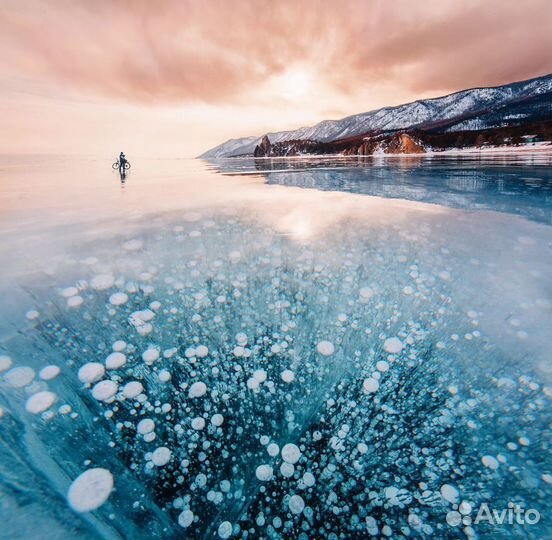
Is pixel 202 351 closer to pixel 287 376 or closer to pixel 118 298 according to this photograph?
pixel 287 376

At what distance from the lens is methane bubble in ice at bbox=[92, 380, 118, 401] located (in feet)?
6.62

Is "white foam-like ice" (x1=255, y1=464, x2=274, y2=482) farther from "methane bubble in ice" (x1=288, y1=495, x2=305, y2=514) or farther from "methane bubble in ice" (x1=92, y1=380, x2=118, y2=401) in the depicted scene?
Result: "methane bubble in ice" (x1=92, y1=380, x2=118, y2=401)

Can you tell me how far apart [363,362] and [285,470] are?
106cm

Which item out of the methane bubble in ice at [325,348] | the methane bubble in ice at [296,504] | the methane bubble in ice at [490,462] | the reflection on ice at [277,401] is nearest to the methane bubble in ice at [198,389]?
the reflection on ice at [277,401]

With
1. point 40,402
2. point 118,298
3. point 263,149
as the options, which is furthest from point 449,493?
point 263,149

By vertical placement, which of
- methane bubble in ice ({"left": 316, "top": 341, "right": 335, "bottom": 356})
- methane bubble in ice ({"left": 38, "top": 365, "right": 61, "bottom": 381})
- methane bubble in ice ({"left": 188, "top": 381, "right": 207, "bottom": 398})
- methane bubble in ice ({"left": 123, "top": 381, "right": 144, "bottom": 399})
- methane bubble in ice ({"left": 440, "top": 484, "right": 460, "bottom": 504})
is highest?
methane bubble in ice ({"left": 38, "top": 365, "right": 61, "bottom": 381})

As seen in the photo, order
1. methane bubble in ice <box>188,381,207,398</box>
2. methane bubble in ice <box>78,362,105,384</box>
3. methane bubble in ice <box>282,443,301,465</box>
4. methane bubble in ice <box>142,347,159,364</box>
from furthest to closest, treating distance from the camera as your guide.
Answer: methane bubble in ice <box>142,347,159,364</box>
methane bubble in ice <box>78,362,105,384</box>
methane bubble in ice <box>188,381,207,398</box>
methane bubble in ice <box>282,443,301,465</box>

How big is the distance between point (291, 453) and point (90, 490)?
1142mm

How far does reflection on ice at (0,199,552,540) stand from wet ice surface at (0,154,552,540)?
12 mm

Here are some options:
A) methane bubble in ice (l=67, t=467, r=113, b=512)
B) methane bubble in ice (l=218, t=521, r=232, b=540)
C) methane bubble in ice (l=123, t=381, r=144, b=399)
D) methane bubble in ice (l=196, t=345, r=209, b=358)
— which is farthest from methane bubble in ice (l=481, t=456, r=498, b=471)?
methane bubble in ice (l=123, t=381, r=144, b=399)

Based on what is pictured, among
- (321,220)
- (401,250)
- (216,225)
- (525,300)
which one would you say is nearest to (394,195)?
(321,220)

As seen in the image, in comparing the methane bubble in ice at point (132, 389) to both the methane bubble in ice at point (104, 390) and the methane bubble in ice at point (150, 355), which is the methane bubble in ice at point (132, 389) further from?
the methane bubble in ice at point (150, 355)

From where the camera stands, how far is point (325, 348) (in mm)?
2500

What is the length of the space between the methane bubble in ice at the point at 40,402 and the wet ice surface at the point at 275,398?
0.5 inches
